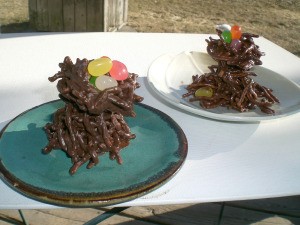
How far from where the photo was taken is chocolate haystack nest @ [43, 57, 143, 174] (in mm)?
1293

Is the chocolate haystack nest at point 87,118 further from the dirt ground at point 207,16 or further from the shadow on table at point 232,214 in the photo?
the dirt ground at point 207,16

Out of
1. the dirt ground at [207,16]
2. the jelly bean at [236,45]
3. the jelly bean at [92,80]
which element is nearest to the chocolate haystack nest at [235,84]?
the jelly bean at [236,45]

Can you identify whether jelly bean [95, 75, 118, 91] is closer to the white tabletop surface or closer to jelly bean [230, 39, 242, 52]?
the white tabletop surface

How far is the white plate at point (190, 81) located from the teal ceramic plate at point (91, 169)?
23cm

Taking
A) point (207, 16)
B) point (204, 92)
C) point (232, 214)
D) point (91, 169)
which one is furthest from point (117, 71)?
point (207, 16)

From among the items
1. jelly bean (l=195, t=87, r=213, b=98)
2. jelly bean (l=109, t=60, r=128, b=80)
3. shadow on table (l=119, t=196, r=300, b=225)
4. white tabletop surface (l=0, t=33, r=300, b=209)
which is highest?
jelly bean (l=109, t=60, r=128, b=80)

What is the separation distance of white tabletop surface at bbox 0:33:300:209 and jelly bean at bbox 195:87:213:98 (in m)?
0.13

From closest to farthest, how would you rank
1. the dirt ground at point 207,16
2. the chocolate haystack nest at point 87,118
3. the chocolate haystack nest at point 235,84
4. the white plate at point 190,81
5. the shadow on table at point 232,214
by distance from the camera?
the chocolate haystack nest at point 87,118 → the white plate at point 190,81 → the chocolate haystack nest at point 235,84 → the shadow on table at point 232,214 → the dirt ground at point 207,16

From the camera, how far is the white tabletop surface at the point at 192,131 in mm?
1303

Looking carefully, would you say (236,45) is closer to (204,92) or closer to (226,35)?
(226,35)

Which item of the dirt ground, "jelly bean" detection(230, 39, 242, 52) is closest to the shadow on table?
"jelly bean" detection(230, 39, 242, 52)

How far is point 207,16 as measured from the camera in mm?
7039

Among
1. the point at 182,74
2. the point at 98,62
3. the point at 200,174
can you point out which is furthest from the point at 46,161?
the point at 182,74

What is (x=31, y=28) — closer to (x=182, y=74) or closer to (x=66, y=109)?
(x=182, y=74)
